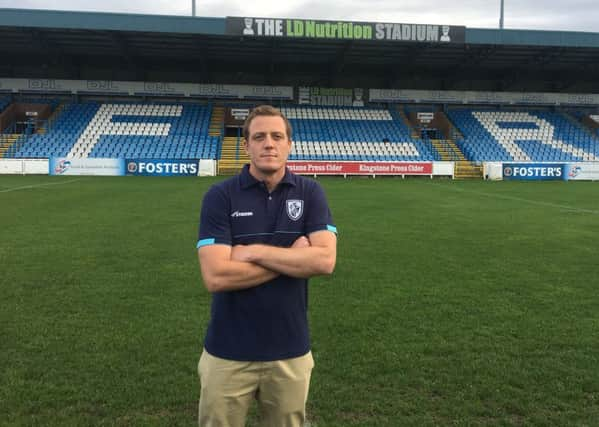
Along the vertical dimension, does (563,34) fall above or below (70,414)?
above

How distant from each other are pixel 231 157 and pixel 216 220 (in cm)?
3497

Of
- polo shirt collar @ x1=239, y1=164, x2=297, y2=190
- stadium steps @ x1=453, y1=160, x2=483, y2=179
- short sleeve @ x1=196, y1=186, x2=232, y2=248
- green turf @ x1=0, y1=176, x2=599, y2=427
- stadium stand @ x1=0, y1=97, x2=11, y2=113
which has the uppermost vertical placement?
stadium stand @ x1=0, y1=97, x2=11, y2=113

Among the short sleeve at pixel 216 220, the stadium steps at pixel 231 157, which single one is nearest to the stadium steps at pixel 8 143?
the stadium steps at pixel 231 157

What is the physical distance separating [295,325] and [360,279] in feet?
16.9

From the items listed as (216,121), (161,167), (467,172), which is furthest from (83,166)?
(467,172)

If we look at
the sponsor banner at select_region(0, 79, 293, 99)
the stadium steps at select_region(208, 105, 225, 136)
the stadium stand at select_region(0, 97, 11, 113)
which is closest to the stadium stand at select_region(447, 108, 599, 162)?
the sponsor banner at select_region(0, 79, 293, 99)

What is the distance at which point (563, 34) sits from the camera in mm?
34531

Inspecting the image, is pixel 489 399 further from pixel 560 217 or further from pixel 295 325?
pixel 560 217

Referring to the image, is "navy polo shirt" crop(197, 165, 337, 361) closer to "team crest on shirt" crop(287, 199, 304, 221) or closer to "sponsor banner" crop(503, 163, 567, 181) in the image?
"team crest on shirt" crop(287, 199, 304, 221)

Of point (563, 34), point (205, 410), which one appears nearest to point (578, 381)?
point (205, 410)

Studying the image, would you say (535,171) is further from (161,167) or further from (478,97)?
(161,167)

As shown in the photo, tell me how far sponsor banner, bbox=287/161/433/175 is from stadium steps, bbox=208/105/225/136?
10652 millimetres

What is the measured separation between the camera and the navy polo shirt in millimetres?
2416

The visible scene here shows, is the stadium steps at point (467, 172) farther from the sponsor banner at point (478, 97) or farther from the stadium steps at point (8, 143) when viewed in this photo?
the stadium steps at point (8, 143)
